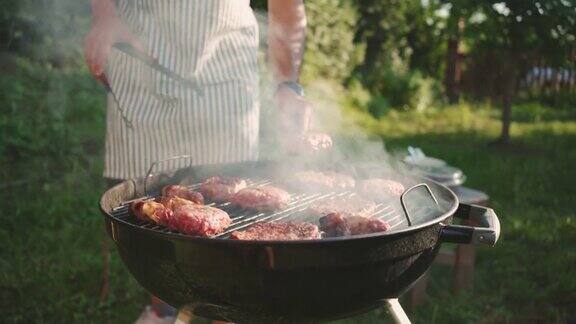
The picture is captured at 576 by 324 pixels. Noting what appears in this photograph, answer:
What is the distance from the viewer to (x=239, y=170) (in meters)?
2.60

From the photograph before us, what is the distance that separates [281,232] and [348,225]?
227 mm

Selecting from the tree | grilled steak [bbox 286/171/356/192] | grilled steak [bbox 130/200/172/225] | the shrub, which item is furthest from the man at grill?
the shrub

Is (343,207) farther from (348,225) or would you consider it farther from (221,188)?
(221,188)

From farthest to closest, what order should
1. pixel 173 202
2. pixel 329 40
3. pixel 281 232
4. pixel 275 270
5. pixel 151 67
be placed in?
pixel 329 40, pixel 151 67, pixel 173 202, pixel 281 232, pixel 275 270

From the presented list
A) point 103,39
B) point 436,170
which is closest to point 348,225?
point 103,39

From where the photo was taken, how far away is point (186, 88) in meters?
2.69

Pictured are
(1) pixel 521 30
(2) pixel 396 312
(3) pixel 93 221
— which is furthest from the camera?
(1) pixel 521 30

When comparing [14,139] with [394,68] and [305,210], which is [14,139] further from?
[394,68]

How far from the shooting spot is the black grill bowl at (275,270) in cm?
152

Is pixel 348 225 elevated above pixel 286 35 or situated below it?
below

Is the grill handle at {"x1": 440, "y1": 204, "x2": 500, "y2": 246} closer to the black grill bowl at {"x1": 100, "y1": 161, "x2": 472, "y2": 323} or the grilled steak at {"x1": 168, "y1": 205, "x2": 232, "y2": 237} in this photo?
the black grill bowl at {"x1": 100, "y1": 161, "x2": 472, "y2": 323}

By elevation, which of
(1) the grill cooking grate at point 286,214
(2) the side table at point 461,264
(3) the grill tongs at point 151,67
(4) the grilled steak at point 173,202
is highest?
(3) the grill tongs at point 151,67

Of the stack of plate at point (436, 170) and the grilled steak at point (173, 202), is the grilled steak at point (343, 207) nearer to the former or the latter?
the grilled steak at point (173, 202)

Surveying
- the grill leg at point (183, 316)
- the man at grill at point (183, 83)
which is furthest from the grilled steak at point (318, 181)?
the grill leg at point (183, 316)
